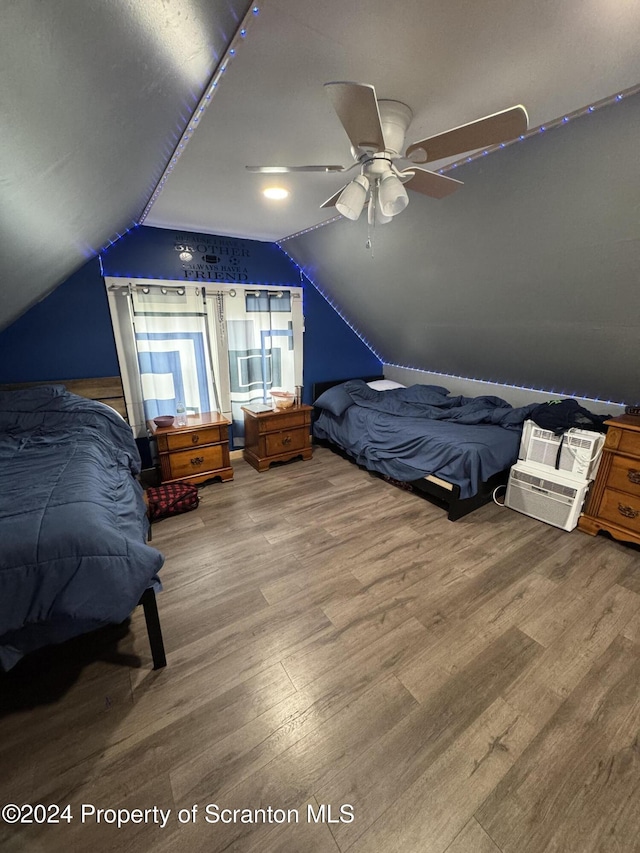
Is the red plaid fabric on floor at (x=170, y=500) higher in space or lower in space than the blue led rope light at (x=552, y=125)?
lower

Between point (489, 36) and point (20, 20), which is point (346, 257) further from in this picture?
point (20, 20)

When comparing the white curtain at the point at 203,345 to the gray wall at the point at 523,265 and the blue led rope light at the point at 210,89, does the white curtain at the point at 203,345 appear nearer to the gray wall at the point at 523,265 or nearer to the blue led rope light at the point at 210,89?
the gray wall at the point at 523,265

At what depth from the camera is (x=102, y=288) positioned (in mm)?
2756

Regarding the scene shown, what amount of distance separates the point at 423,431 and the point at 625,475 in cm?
132

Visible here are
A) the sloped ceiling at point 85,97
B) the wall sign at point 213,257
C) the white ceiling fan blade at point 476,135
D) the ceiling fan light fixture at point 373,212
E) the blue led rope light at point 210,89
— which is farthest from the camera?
the wall sign at point 213,257

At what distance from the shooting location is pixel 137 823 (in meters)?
1.05

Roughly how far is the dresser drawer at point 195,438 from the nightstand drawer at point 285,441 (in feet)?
1.55

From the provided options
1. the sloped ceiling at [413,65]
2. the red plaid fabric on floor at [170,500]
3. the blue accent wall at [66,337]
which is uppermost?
the sloped ceiling at [413,65]

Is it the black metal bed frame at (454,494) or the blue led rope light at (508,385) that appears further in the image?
the blue led rope light at (508,385)

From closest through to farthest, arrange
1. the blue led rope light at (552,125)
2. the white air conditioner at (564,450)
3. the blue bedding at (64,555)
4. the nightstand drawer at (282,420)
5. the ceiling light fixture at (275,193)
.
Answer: the blue bedding at (64,555) < the blue led rope light at (552,125) < the ceiling light fixture at (275,193) < the white air conditioner at (564,450) < the nightstand drawer at (282,420)

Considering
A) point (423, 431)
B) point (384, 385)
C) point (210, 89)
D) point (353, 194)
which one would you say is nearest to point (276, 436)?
point (423, 431)

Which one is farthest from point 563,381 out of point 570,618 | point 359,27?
point 359,27

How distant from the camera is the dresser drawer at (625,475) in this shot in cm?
218

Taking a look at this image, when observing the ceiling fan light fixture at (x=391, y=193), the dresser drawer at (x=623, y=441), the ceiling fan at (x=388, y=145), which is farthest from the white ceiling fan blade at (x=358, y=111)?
the dresser drawer at (x=623, y=441)
